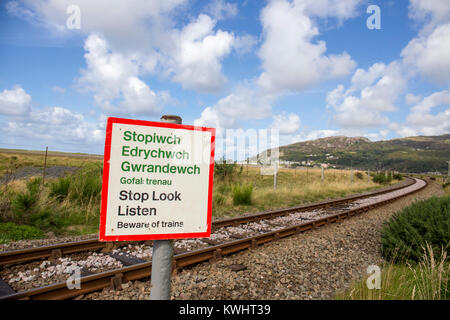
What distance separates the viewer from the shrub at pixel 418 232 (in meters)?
5.47

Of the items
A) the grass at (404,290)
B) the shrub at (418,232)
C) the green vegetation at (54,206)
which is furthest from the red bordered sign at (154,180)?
the green vegetation at (54,206)

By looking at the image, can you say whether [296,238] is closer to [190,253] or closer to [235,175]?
[190,253]

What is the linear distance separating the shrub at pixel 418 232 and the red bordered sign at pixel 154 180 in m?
5.09

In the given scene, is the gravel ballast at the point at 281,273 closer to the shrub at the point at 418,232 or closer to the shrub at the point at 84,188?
the shrub at the point at 418,232

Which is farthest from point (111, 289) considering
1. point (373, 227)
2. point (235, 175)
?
point (235, 175)

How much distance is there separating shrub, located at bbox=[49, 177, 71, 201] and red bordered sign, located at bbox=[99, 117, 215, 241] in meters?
8.74

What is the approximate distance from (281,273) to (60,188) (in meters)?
8.13

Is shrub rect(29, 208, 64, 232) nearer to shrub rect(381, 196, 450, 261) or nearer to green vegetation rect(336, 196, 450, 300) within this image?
green vegetation rect(336, 196, 450, 300)

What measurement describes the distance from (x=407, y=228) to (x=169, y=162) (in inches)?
240

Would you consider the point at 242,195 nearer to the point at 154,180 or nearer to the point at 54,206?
the point at 54,206

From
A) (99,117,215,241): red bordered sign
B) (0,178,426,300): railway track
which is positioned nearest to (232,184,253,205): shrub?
(0,178,426,300): railway track

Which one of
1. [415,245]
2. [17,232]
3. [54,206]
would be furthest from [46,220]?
Result: [415,245]

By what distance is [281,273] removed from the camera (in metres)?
4.89
